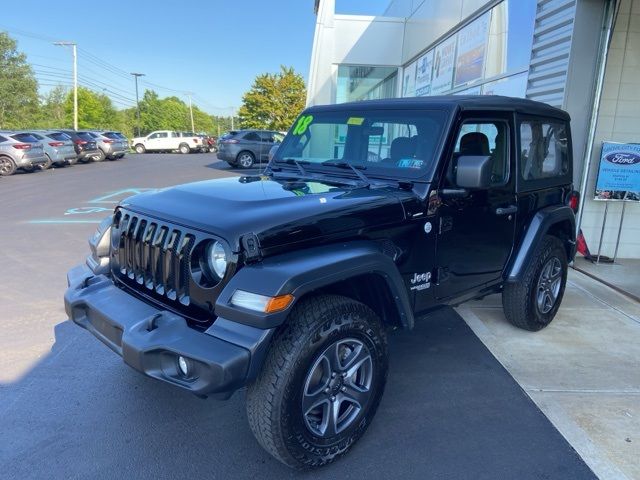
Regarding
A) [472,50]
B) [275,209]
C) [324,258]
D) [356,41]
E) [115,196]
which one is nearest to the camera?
[324,258]

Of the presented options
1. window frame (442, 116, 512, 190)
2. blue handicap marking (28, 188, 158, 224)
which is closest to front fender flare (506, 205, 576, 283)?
window frame (442, 116, 512, 190)

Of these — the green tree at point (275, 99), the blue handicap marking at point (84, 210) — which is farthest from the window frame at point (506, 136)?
the green tree at point (275, 99)

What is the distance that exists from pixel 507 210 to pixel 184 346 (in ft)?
8.45

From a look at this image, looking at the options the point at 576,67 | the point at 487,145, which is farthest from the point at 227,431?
the point at 576,67

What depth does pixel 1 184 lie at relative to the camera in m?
14.8

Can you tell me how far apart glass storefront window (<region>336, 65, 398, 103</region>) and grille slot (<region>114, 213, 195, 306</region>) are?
A: 14.5 metres

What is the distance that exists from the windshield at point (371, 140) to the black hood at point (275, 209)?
31 centimetres

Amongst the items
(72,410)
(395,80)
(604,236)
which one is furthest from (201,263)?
(395,80)

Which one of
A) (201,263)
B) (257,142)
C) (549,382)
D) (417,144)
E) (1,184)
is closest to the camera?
(201,263)

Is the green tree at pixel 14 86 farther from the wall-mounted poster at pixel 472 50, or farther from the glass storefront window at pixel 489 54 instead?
the wall-mounted poster at pixel 472 50

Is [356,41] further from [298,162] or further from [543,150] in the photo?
[298,162]

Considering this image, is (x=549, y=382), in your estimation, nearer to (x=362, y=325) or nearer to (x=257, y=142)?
(x=362, y=325)

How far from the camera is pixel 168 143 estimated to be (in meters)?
35.4

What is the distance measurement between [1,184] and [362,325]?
16196mm
